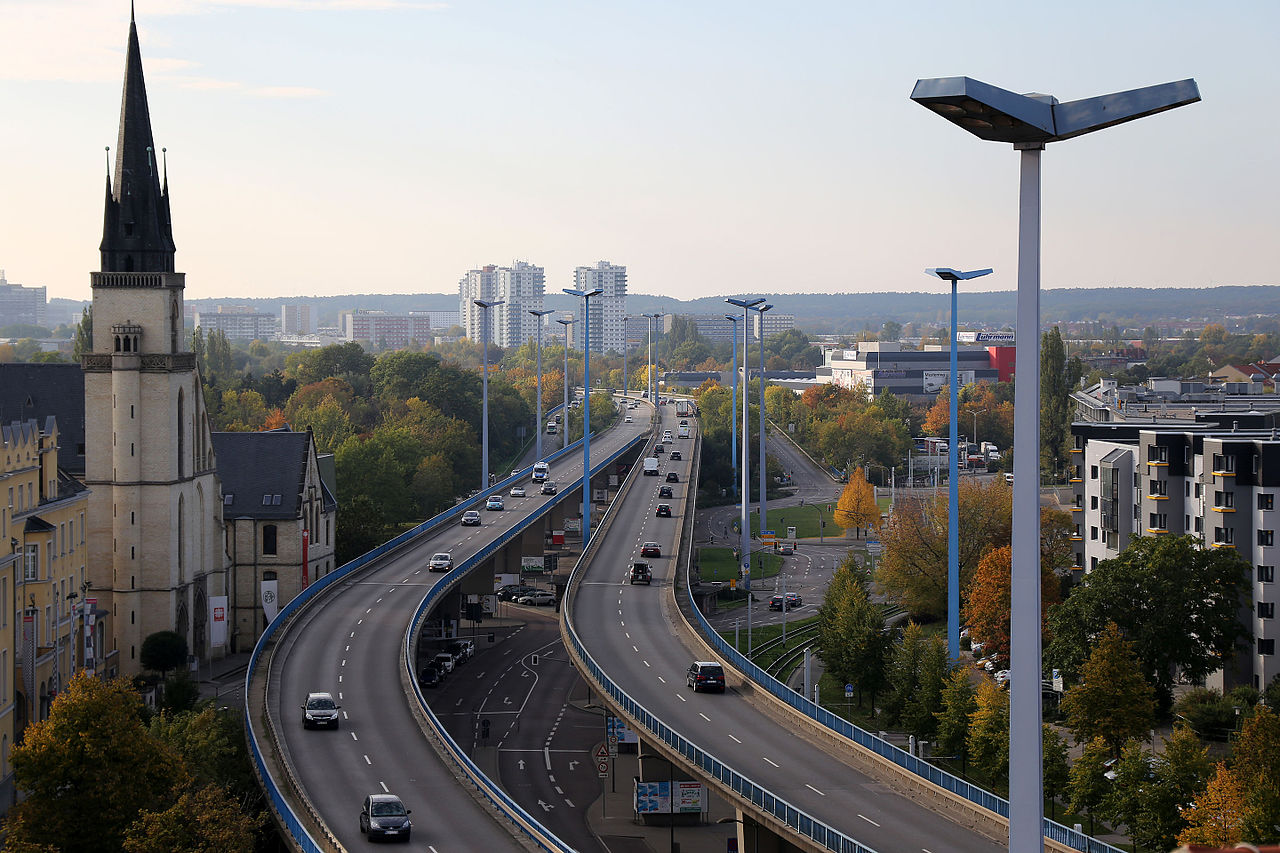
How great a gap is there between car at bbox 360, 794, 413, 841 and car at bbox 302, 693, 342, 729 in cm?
1269

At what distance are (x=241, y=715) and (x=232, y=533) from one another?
32.4 meters

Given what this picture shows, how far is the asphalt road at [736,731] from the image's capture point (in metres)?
42.8

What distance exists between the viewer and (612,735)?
6844cm

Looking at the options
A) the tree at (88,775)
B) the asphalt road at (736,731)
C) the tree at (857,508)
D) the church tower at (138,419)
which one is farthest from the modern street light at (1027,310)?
the tree at (857,508)

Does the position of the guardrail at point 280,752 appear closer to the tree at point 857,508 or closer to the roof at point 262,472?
the roof at point 262,472

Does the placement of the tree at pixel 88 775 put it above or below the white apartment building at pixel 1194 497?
below

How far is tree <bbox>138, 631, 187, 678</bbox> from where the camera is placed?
79.1m

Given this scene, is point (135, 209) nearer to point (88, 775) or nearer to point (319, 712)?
point (319, 712)

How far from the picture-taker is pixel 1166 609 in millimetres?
67438

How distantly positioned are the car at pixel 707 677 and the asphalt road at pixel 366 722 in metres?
11.6

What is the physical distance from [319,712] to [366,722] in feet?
6.64

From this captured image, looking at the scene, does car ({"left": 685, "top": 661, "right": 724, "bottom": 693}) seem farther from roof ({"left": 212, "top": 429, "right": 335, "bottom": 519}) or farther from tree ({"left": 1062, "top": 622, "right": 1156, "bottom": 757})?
roof ({"left": 212, "top": 429, "right": 335, "bottom": 519})

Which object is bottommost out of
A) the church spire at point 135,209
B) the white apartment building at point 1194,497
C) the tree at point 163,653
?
the tree at point 163,653

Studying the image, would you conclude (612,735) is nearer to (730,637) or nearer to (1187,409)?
(730,637)
